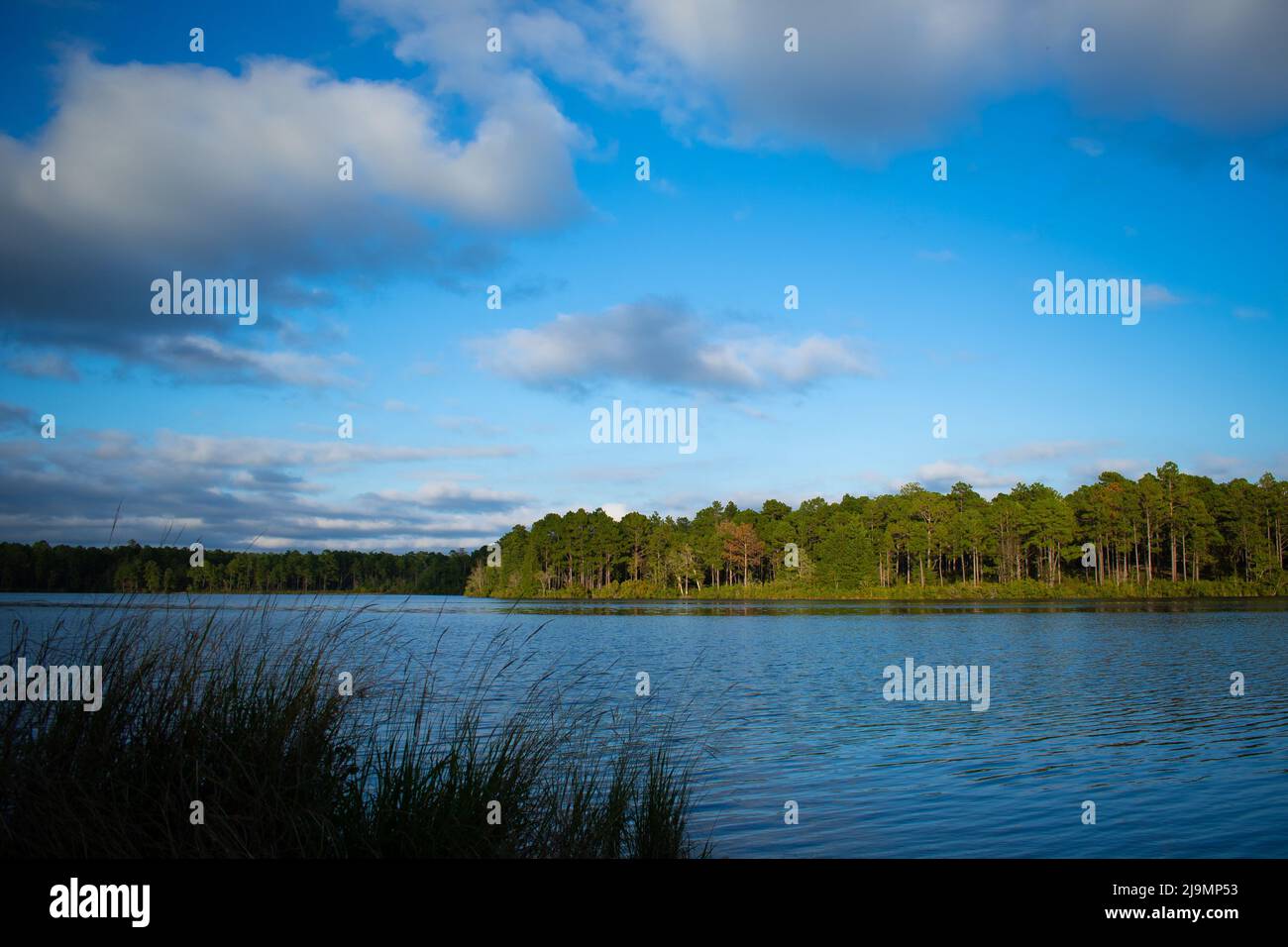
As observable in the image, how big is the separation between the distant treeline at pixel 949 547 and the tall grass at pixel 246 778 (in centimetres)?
8273

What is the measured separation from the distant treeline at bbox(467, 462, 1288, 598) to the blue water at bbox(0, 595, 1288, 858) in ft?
187

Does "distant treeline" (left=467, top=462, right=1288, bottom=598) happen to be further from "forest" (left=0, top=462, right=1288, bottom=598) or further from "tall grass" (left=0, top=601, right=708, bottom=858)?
"tall grass" (left=0, top=601, right=708, bottom=858)

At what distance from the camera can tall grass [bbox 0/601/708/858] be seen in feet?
20.4

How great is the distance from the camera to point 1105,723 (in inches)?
755

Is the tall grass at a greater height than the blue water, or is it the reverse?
the tall grass

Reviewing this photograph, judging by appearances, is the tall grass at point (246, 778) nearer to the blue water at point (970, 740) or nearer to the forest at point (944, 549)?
the blue water at point (970, 740)

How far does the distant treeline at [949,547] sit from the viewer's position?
9069cm

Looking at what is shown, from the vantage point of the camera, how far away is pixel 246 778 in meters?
6.61

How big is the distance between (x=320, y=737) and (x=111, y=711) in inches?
63.6
